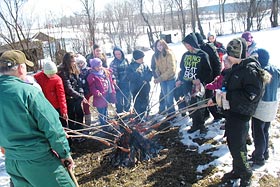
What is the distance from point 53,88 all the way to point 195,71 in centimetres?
248

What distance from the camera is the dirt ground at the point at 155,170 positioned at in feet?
13.0

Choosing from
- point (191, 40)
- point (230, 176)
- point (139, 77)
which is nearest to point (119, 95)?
point (139, 77)

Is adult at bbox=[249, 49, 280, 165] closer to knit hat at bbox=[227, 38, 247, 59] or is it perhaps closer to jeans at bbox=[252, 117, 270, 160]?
jeans at bbox=[252, 117, 270, 160]

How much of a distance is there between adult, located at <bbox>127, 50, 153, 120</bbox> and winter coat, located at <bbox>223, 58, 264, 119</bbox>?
112 inches

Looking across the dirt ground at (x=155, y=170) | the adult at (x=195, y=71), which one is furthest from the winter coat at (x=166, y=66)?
the dirt ground at (x=155, y=170)

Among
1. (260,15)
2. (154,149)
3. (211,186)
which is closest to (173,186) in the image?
(211,186)

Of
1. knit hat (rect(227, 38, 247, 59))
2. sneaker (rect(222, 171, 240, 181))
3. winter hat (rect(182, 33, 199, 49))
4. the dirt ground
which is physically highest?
winter hat (rect(182, 33, 199, 49))

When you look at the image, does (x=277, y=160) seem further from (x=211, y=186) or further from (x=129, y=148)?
(x=129, y=148)

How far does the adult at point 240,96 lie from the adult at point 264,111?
492 millimetres

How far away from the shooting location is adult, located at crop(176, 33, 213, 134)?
5035 millimetres

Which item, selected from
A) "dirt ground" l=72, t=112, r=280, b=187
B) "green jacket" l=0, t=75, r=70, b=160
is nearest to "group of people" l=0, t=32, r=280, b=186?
"green jacket" l=0, t=75, r=70, b=160

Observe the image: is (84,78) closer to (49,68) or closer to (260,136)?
(49,68)

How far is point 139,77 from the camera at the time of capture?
6156mm

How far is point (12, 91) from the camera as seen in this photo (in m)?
2.39
